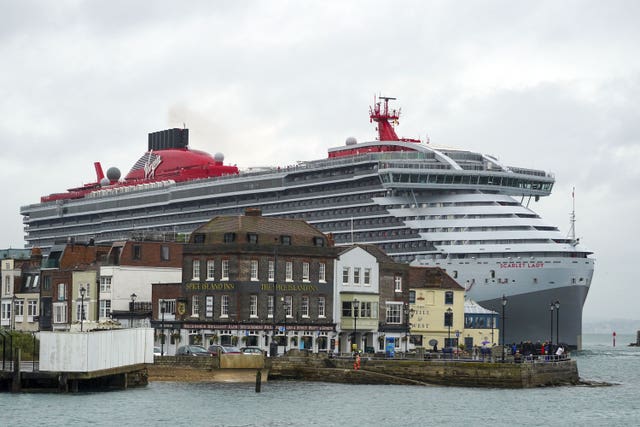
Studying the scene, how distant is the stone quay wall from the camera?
81312mm

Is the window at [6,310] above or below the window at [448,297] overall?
below

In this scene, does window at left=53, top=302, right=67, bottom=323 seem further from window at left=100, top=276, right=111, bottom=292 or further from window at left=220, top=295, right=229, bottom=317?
window at left=220, top=295, right=229, bottom=317

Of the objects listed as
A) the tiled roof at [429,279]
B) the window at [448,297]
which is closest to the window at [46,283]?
the tiled roof at [429,279]

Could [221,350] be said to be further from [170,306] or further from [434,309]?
[434,309]

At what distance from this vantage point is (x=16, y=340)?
8862cm

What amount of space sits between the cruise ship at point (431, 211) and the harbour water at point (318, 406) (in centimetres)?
3972

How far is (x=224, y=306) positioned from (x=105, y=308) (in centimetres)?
1328

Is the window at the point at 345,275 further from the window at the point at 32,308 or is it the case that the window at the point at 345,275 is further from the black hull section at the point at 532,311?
the black hull section at the point at 532,311

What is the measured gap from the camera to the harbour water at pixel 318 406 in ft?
217

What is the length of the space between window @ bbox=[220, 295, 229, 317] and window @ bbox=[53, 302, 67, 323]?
17700mm

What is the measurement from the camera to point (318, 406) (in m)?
72.5

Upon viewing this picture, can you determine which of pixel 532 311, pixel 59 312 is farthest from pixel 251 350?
pixel 532 311

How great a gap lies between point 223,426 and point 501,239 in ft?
247

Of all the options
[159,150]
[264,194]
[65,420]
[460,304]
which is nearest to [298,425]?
[65,420]
